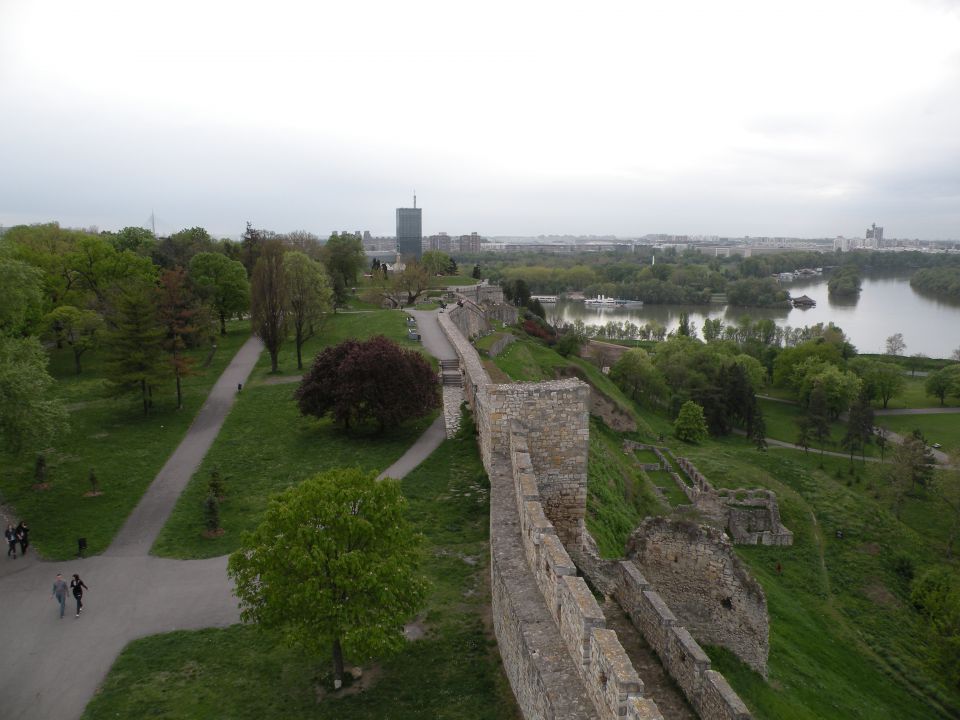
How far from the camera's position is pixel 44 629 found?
10.5 m

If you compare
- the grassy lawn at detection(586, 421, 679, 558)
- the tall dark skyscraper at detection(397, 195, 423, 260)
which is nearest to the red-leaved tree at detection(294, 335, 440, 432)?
the grassy lawn at detection(586, 421, 679, 558)

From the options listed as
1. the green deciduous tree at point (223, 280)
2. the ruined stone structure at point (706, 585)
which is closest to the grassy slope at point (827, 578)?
the ruined stone structure at point (706, 585)

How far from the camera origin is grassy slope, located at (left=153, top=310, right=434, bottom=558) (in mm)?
13922

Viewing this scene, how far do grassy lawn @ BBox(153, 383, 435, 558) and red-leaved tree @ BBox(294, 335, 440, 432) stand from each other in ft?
3.04

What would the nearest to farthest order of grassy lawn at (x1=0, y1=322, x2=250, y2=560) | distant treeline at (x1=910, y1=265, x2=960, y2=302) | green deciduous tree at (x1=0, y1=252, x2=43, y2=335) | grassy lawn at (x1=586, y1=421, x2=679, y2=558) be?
grassy lawn at (x1=0, y1=322, x2=250, y2=560), grassy lawn at (x1=586, y1=421, x2=679, y2=558), green deciduous tree at (x1=0, y1=252, x2=43, y2=335), distant treeline at (x1=910, y1=265, x2=960, y2=302)

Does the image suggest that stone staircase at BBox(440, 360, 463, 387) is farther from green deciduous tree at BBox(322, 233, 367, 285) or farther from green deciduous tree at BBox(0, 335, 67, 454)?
green deciduous tree at BBox(322, 233, 367, 285)

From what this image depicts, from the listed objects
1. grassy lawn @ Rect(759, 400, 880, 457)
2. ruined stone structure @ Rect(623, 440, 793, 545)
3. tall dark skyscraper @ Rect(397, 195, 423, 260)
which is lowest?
grassy lawn @ Rect(759, 400, 880, 457)

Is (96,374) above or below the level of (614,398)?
above

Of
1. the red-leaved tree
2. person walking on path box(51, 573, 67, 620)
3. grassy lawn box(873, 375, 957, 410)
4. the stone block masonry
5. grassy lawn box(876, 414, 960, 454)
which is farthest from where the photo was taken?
grassy lawn box(873, 375, 957, 410)

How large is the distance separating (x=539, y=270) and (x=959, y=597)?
124m

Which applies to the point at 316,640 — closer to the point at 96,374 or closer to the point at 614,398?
the point at 96,374

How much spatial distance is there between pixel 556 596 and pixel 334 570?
3021 millimetres

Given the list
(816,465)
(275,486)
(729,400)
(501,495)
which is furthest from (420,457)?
(729,400)

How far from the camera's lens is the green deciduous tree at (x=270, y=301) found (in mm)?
25016
